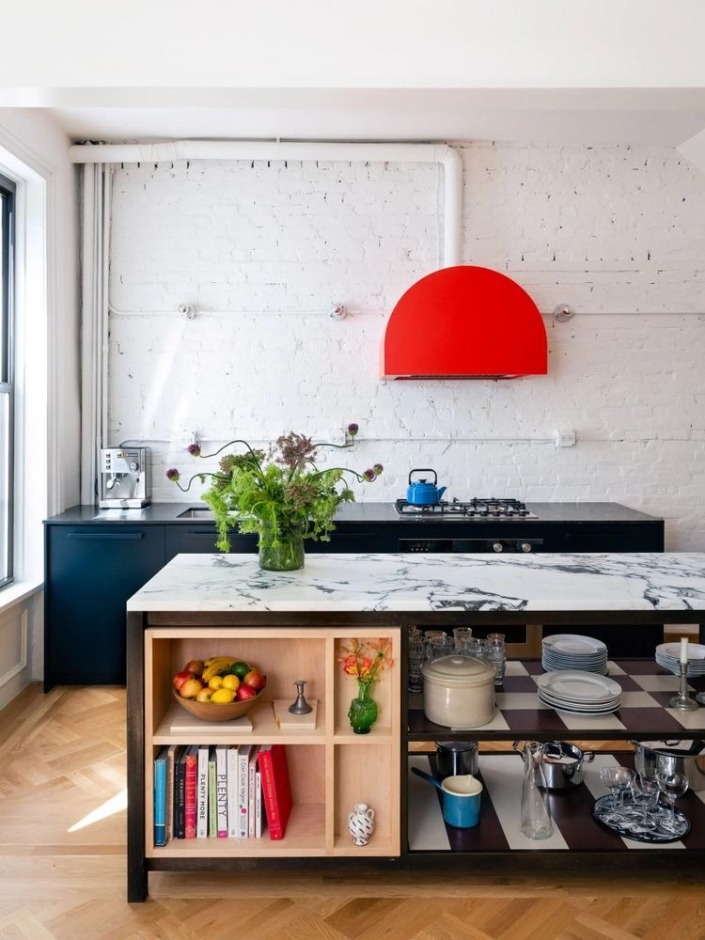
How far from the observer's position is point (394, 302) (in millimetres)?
4836

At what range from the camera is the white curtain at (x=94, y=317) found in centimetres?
473

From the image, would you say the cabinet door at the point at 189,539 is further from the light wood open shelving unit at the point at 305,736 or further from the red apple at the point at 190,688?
the red apple at the point at 190,688

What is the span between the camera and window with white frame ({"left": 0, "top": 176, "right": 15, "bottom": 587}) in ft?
13.5

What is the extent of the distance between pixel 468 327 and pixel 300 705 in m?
2.48

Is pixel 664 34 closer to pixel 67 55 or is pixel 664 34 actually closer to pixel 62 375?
pixel 67 55

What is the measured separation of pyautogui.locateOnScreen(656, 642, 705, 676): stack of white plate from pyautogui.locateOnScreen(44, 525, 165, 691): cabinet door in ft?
8.24

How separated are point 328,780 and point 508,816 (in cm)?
62

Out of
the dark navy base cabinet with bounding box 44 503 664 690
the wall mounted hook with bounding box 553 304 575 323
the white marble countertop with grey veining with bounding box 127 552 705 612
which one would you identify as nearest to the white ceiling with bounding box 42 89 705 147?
the wall mounted hook with bounding box 553 304 575 323

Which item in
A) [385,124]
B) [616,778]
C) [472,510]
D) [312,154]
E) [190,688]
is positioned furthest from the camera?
[312,154]

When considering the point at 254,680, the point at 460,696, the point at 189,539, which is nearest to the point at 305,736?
the point at 254,680

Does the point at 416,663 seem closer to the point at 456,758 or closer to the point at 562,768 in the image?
the point at 456,758

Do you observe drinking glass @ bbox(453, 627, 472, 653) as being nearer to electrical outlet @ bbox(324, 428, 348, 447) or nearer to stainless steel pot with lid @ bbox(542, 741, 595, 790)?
stainless steel pot with lid @ bbox(542, 741, 595, 790)

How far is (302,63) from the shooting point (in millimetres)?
2879

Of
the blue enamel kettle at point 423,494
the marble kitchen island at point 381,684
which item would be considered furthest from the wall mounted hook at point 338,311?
the marble kitchen island at point 381,684
